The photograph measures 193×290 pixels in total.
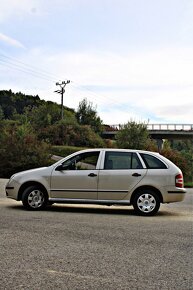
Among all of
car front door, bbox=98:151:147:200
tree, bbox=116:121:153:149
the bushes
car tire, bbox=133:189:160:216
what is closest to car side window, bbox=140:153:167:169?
car front door, bbox=98:151:147:200

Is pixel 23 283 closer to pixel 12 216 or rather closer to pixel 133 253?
pixel 133 253

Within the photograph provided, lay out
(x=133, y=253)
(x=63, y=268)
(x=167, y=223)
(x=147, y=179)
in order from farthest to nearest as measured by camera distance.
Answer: (x=147, y=179)
(x=167, y=223)
(x=133, y=253)
(x=63, y=268)

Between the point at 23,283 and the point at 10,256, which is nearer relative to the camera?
the point at 23,283

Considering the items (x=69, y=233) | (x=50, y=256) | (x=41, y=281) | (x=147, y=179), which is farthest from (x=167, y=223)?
(x=41, y=281)

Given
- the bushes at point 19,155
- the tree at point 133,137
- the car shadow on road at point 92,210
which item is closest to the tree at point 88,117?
the tree at point 133,137

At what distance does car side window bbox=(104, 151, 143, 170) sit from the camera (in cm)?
931

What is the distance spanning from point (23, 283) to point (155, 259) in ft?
6.39

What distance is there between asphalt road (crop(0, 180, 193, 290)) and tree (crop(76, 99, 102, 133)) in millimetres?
51743

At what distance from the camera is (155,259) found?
5090 mm

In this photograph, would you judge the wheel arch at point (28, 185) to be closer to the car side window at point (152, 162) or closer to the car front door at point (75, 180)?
the car front door at point (75, 180)

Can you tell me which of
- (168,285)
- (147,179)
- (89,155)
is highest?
(89,155)

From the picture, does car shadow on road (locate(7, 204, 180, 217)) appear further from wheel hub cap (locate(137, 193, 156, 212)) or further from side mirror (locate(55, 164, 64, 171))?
side mirror (locate(55, 164, 64, 171))

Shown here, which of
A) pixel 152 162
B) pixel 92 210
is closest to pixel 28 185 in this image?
pixel 92 210

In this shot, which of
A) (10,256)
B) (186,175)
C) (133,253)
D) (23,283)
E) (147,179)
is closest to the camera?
(23,283)
